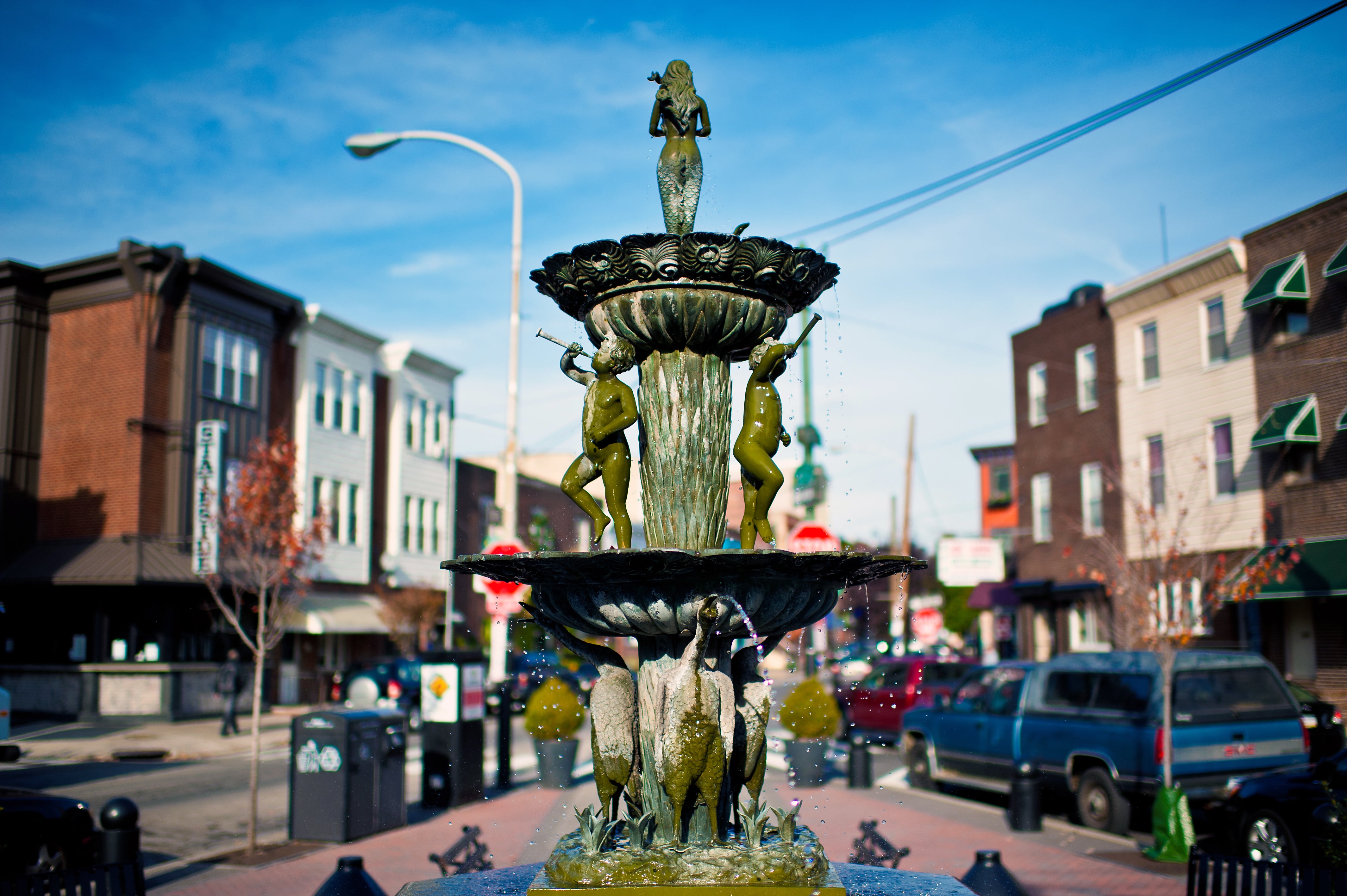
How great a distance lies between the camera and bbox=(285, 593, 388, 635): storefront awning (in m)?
31.8

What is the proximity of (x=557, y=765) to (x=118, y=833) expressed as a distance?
290 inches

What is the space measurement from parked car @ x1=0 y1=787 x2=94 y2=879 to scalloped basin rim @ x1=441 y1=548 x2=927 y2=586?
5266 mm

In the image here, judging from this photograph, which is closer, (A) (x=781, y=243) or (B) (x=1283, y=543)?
(A) (x=781, y=243)

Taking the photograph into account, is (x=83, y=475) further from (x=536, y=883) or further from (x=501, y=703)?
(x=536, y=883)

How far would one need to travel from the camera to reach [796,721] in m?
15.4

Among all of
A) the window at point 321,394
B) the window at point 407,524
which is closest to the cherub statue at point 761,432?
the window at point 321,394

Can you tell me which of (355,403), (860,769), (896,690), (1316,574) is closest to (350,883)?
(860,769)

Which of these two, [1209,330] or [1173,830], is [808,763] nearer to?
[1173,830]

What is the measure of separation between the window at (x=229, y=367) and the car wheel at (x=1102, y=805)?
79.8 feet

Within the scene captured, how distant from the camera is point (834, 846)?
1095 cm

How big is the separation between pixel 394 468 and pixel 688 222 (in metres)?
33.6

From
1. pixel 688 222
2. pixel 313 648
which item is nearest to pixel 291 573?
pixel 313 648

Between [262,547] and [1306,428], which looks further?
[1306,428]

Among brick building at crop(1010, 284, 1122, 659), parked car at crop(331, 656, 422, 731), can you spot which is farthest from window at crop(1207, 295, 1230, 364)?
parked car at crop(331, 656, 422, 731)
